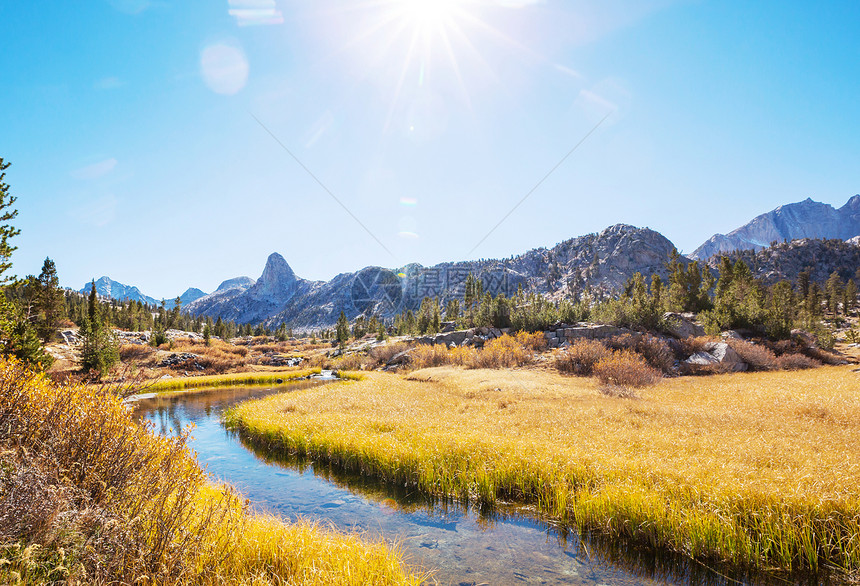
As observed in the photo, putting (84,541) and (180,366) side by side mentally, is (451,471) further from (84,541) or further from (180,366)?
(180,366)

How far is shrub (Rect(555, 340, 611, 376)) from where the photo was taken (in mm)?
35391

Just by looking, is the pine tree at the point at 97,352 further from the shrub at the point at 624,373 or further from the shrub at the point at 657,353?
the shrub at the point at 657,353

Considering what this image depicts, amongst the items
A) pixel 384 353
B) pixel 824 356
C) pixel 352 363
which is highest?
pixel 824 356

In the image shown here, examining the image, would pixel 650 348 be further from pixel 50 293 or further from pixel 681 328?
pixel 50 293

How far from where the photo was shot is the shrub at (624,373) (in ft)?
94.2

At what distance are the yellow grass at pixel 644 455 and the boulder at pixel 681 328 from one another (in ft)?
84.1

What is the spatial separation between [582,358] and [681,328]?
23.6 meters

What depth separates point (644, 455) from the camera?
1162 centimetres

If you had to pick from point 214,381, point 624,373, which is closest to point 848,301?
point 624,373

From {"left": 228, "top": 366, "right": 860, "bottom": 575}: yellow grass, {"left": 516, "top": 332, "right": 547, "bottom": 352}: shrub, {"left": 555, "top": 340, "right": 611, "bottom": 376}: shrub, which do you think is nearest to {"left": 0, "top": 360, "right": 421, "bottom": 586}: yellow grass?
{"left": 228, "top": 366, "right": 860, "bottom": 575}: yellow grass

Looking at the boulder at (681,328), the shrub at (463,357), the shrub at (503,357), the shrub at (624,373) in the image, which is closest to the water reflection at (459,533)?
the shrub at (624,373)

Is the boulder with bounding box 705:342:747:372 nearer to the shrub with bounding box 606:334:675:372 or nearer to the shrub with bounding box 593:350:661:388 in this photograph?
the shrub with bounding box 606:334:675:372

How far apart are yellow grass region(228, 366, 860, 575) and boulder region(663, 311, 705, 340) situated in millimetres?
25635

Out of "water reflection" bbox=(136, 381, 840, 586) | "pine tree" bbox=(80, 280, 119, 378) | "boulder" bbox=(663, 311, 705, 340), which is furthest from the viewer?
"boulder" bbox=(663, 311, 705, 340)
